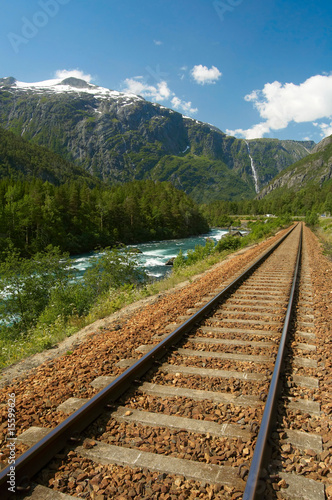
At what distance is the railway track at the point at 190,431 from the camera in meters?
2.61

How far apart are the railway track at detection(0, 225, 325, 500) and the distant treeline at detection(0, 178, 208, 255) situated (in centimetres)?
3028

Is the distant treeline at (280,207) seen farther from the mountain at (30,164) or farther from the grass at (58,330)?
the grass at (58,330)

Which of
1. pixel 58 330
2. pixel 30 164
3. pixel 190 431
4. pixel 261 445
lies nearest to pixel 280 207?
pixel 30 164

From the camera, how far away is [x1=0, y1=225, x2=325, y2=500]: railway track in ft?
8.56

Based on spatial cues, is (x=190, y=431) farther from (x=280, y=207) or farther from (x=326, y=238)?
(x=280, y=207)

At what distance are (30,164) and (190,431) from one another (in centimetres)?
18004

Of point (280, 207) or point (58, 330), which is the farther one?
point (280, 207)

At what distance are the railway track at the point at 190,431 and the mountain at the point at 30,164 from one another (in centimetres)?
15488

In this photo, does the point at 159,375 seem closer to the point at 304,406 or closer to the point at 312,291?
the point at 304,406

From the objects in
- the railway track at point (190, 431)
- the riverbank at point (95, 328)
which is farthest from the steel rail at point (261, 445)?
the riverbank at point (95, 328)

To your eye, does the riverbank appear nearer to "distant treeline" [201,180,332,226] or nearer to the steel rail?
the steel rail

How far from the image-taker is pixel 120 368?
4812 mm

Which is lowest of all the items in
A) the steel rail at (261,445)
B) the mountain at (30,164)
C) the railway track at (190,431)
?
the railway track at (190,431)

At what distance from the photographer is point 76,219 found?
2320 inches
